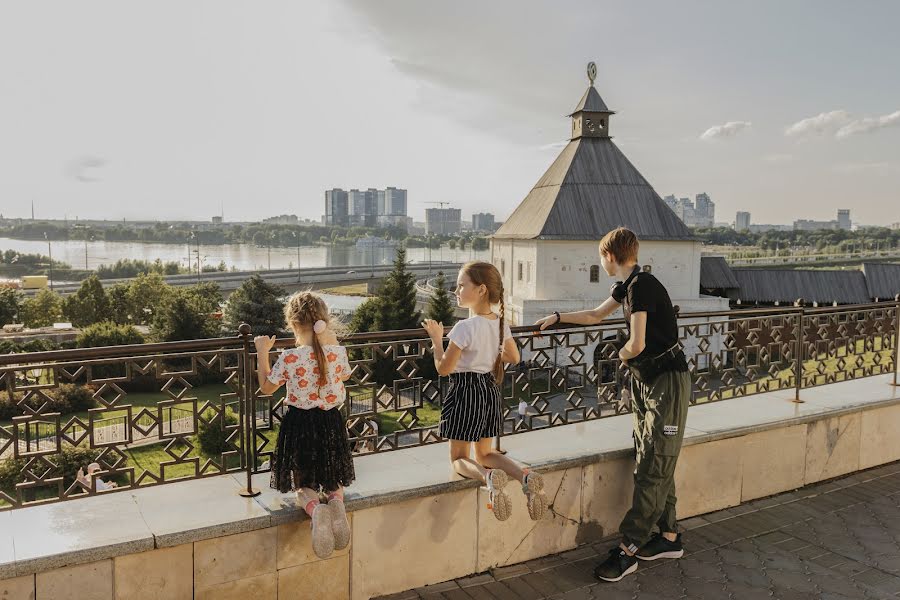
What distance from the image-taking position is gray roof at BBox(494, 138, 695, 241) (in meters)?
45.9

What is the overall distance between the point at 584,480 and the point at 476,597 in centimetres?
102

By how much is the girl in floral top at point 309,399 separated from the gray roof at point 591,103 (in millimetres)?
49018

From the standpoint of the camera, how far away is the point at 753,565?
163 inches

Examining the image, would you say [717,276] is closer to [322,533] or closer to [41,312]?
[322,533]

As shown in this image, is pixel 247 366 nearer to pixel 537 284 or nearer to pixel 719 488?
pixel 719 488

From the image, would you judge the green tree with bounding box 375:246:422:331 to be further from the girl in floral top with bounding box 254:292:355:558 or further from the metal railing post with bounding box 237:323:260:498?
the girl in floral top with bounding box 254:292:355:558

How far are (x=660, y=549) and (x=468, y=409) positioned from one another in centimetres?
146

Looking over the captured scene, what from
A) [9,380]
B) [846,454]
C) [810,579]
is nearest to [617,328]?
[810,579]

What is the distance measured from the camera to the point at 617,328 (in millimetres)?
5098

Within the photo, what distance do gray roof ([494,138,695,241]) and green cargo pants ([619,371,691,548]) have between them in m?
41.5

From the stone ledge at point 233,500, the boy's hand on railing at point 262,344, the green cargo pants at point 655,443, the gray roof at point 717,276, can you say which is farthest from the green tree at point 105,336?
the green cargo pants at point 655,443

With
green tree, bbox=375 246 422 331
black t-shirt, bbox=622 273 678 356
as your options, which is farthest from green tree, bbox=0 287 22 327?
black t-shirt, bbox=622 273 678 356

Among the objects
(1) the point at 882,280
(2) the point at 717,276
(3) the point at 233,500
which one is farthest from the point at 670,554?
(1) the point at 882,280

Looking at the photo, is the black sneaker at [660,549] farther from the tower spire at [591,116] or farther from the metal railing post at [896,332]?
the tower spire at [591,116]
